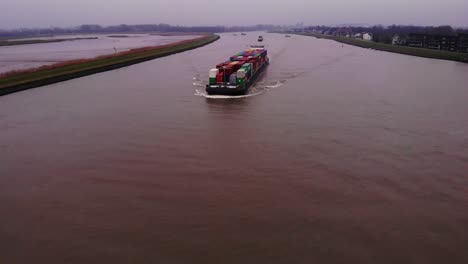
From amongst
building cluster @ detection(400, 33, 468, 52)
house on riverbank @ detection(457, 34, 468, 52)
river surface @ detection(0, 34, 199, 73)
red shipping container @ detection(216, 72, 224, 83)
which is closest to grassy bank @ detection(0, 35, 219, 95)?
river surface @ detection(0, 34, 199, 73)

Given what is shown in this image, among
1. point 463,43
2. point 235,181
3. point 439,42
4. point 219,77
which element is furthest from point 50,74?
→ point 439,42

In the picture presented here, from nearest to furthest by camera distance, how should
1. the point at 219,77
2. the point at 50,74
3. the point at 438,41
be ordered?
the point at 219,77, the point at 50,74, the point at 438,41

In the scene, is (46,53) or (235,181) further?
(46,53)

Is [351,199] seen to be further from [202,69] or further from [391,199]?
[202,69]

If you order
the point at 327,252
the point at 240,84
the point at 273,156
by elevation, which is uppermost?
the point at 240,84

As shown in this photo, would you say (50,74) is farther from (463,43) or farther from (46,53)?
(463,43)

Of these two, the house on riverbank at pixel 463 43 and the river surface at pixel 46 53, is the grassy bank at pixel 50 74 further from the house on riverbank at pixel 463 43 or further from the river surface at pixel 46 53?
the house on riverbank at pixel 463 43

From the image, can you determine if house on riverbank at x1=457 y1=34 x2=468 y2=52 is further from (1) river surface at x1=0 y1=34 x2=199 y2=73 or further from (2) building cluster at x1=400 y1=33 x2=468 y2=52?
(1) river surface at x1=0 y1=34 x2=199 y2=73

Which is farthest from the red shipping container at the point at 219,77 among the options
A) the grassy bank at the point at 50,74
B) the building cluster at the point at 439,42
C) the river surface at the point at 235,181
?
the building cluster at the point at 439,42

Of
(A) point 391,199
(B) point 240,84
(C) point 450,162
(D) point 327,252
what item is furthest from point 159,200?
(B) point 240,84
